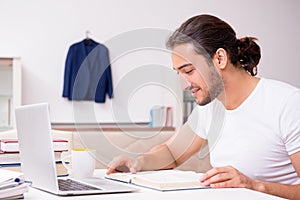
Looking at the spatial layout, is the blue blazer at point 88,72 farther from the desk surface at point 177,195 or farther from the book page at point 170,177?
the desk surface at point 177,195

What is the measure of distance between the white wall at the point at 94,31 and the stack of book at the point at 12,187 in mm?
3209

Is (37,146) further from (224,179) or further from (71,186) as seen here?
(224,179)

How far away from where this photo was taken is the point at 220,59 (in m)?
1.74

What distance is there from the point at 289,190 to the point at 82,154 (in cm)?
63

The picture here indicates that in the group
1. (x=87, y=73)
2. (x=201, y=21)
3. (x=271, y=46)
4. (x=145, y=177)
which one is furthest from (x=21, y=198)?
(x=271, y=46)

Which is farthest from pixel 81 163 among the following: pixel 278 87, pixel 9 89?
pixel 9 89

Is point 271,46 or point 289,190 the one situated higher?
point 271,46

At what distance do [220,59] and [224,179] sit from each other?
59cm

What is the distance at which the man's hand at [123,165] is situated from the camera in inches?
61.9

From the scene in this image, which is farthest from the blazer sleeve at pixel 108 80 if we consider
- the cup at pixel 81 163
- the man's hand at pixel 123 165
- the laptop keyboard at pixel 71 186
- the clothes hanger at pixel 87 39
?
the laptop keyboard at pixel 71 186

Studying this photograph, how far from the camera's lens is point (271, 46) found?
200 inches

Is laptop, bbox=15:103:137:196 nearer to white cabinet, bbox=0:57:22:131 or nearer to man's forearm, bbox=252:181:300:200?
man's forearm, bbox=252:181:300:200

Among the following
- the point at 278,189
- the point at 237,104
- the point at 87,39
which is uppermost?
the point at 87,39

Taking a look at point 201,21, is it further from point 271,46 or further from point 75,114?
point 271,46
